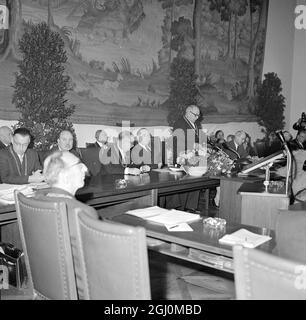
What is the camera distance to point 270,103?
11.2 metres

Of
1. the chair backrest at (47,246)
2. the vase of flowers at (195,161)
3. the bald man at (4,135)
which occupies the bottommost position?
the chair backrest at (47,246)

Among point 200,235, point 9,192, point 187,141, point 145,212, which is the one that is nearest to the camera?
point 200,235

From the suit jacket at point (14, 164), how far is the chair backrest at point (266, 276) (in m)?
3.12

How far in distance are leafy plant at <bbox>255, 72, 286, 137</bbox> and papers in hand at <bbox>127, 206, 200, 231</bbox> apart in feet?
28.1

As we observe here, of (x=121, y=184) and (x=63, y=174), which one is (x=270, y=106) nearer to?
(x=121, y=184)

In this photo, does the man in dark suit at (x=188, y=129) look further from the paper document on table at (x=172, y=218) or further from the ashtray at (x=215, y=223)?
the ashtray at (x=215, y=223)

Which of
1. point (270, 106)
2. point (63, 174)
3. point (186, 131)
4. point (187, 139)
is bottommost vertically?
point (63, 174)

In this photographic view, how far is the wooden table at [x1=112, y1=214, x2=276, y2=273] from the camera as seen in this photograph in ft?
7.70

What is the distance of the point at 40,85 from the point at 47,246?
403cm

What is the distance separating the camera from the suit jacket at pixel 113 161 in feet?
17.6

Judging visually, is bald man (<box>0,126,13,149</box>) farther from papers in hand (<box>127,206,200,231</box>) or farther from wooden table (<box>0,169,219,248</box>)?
papers in hand (<box>127,206,200,231</box>)

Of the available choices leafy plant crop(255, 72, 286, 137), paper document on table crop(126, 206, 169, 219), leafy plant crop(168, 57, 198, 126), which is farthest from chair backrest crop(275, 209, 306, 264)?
leafy plant crop(255, 72, 286, 137)

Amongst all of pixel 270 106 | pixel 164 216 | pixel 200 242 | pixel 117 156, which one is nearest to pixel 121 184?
pixel 117 156

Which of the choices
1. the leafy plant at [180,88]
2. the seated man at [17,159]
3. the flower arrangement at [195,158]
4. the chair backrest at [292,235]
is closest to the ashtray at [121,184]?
the seated man at [17,159]
